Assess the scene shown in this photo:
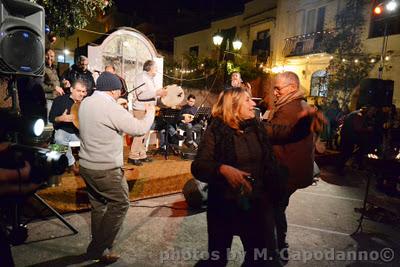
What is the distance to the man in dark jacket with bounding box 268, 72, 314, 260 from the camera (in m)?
3.33

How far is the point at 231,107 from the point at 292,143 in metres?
1.06

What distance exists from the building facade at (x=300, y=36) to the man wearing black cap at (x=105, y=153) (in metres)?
15.4

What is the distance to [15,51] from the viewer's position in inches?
141

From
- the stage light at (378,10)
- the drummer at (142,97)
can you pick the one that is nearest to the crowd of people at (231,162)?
the drummer at (142,97)

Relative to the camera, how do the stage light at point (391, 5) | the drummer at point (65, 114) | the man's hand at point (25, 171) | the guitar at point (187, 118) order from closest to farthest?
the man's hand at point (25, 171) → the drummer at point (65, 114) → the guitar at point (187, 118) → the stage light at point (391, 5)

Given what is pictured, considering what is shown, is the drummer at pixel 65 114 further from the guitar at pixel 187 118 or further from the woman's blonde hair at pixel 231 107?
the woman's blonde hair at pixel 231 107

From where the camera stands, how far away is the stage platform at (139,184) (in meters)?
4.72

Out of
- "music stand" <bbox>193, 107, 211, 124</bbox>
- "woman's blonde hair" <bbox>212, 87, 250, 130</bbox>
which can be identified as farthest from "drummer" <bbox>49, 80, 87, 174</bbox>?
"music stand" <bbox>193, 107, 211, 124</bbox>

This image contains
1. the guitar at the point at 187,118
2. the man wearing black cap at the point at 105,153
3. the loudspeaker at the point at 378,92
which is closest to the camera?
the man wearing black cap at the point at 105,153

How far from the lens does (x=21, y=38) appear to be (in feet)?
11.9

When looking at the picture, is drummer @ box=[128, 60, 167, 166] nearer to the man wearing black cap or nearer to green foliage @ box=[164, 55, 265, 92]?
the man wearing black cap

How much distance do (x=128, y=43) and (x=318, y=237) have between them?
321 inches

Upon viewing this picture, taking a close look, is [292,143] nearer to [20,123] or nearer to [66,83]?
[20,123]

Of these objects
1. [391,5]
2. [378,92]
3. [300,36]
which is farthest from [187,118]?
[300,36]
